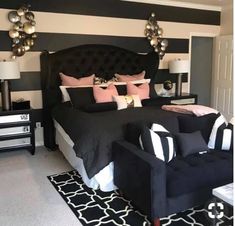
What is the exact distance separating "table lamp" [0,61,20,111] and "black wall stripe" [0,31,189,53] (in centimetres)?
52

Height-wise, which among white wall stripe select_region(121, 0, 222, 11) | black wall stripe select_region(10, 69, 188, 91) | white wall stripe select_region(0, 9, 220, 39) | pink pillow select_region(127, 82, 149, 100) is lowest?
→ pink pillow select_region(127, 82, 149, 100)

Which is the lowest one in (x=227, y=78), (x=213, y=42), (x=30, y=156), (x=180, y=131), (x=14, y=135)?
(x=30, y=156)

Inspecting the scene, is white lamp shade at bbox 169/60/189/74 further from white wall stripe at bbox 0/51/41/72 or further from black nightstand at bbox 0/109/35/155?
black nightstand at bbox 0/109/35/155

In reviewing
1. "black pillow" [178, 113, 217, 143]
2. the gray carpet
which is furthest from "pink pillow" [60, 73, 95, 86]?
"black pillow" [178, 113, 217, 143]

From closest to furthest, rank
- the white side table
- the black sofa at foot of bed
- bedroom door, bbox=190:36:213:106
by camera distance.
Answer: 1. the white side table
2. the black sofa at foot of bed
3. bedroom door, bbox=190:36:213:106

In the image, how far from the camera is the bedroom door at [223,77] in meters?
6.01

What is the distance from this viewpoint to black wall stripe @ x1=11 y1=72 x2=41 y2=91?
440cm

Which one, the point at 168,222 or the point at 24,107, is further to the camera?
the point at 24,107

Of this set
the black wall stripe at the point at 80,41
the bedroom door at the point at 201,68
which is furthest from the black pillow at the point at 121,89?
the bedroom door at the point at 201,68

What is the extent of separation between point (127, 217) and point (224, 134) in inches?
52.3

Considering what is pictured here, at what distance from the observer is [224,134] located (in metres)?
2.90

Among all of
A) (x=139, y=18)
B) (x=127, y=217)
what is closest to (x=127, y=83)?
(x=139, y=18)

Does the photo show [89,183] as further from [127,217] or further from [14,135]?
[14,135]

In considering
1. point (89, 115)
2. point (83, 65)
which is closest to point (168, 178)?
point (89, 115)
